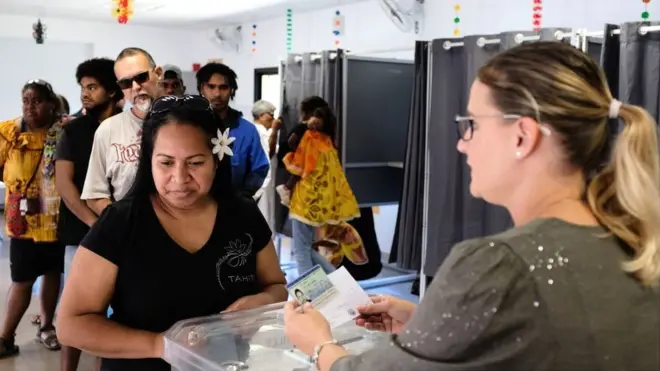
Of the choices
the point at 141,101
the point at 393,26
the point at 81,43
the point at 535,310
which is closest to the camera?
the point at 535,310

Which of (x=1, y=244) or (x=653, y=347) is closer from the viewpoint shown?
(x=653, y=347)

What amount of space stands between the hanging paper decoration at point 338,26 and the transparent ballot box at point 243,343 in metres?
4.89

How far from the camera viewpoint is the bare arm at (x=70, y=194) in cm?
264

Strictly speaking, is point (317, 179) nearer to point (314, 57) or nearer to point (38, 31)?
point (314, 57)

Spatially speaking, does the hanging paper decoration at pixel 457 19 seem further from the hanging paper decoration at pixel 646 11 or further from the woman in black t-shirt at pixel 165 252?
the woman in black t-shirt at pixel 165 252

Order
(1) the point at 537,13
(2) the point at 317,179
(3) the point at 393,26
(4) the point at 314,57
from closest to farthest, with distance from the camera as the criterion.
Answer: (2) the point at 317,179 < (1) the point at 537,13 < (4) the point at 314,57 < (3) the point at 393,26

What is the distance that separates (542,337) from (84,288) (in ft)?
3.00

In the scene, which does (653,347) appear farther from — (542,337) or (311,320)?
(311,320)

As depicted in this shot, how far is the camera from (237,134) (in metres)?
3.21

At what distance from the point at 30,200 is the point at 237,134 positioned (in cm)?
107

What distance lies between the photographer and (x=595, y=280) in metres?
0.80

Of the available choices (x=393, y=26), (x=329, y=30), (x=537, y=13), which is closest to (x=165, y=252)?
(x=537, y=13)

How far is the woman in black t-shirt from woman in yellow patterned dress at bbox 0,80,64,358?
2.01 meters

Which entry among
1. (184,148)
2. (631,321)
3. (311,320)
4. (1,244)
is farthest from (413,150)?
(1,244)
